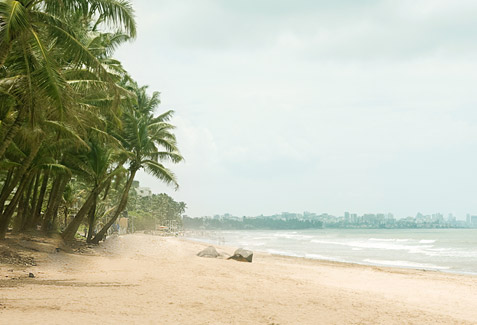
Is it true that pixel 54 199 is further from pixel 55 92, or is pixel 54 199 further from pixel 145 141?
pixel 55 92

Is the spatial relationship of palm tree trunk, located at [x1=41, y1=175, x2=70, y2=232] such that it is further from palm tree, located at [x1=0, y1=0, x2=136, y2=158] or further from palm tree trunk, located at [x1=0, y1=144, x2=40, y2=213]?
palm tree, located at [x1=0, y1=0, x2=136, y2=158]

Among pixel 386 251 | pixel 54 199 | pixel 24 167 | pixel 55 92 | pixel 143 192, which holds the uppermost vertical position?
pixel 143 192

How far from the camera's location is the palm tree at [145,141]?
1927 cm

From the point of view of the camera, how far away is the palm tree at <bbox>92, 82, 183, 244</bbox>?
19266 mm

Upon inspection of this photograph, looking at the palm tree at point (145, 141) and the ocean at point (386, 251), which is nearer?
the palm tree at point (145, 141)

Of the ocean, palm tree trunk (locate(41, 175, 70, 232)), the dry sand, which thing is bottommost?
the ocean

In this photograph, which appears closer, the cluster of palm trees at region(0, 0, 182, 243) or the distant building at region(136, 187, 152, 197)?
the cluster of palm trees at region(0, 0, 182, 243)

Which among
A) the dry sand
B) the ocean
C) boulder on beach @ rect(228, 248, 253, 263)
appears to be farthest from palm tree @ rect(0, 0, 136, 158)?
Answer: the ocean

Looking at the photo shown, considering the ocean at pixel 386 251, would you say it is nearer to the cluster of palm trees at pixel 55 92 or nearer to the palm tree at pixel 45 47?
the cluster of palm trees at pixel 55 92

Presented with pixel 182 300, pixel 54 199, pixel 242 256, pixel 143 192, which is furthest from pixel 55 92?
pixel 143 192

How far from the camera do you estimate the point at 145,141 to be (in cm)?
1941

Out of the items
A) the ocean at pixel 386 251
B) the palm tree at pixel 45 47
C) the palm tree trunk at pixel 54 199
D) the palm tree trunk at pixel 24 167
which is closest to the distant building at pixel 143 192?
the ocean at pixel 386 251

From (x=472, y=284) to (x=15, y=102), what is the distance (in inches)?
629

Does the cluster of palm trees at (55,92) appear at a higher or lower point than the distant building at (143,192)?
lower
